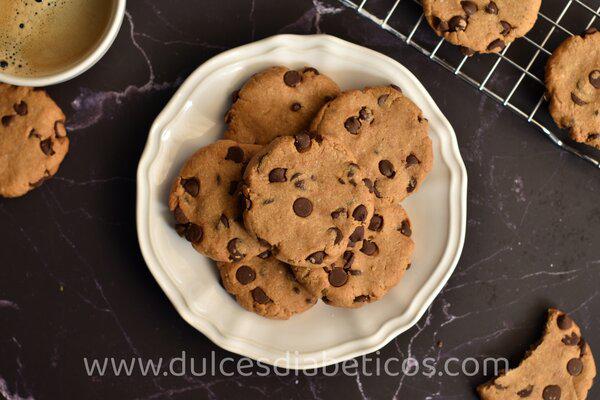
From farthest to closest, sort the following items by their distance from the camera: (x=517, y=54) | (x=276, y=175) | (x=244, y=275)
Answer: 1. (x=517, y=54)
2. (x=244, y=275)
3. (x=276, y=175)

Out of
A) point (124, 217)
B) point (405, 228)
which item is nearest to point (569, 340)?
point (405, 228)

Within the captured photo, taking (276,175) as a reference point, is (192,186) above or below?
below

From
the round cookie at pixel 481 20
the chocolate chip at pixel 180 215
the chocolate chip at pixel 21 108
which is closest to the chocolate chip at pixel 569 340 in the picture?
the round cookie at pixel 481 20

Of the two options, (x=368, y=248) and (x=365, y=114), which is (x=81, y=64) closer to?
(x=365, y=114)

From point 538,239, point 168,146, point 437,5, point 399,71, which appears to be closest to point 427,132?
point 399,71

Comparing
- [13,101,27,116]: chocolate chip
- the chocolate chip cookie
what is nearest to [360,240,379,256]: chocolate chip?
the chocolate chip cookie

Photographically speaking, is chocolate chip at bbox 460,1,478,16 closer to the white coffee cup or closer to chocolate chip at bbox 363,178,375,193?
chocolate chip at bbox 363,178,375,193
